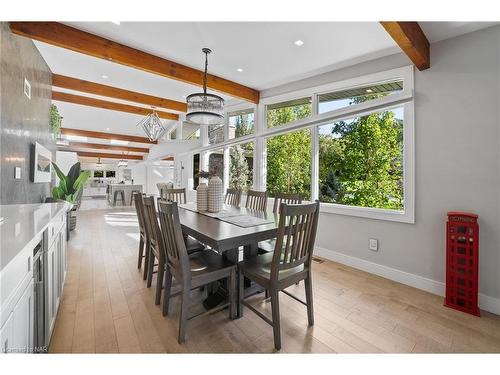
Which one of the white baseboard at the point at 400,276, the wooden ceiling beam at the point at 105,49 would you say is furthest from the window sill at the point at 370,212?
the wooden ceiling beam at the point at 105,49

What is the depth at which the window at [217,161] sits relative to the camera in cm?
562

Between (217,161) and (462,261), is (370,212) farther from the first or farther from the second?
(217,161)

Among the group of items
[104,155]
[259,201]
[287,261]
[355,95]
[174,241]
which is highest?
[104,155]

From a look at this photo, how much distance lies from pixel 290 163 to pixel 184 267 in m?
2.86

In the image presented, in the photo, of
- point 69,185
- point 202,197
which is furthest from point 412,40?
point 69,185

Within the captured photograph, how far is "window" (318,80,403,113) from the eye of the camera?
2.90 m

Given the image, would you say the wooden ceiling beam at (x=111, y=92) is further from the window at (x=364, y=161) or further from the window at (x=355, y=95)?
the window at (x=364, y=161)

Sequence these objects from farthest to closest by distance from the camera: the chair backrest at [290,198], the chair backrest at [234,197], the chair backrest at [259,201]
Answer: the chair backrest at [234,197] → the chair backrest at [259,201] → the chair backrest at [290,198]

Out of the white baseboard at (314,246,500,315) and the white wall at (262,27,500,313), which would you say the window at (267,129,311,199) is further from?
the white wall at (262,27,500,313)

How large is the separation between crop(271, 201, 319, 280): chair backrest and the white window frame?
1.52 m

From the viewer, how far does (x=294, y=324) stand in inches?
75.1

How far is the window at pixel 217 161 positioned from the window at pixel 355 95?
2756 millimetres

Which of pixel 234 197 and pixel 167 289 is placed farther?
pixel 234 197
